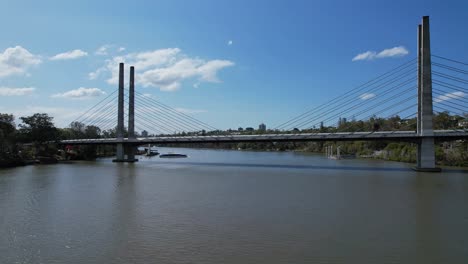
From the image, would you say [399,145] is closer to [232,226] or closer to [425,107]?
[425,107]

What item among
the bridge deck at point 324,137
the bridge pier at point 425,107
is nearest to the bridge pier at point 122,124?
the bridge deck at point 324,137

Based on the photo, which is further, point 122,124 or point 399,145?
point 399,145

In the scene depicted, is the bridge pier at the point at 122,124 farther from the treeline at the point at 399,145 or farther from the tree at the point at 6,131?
the treeline at the point at 399,145

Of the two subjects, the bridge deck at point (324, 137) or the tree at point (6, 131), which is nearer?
the bridge deck at point (324, 137)

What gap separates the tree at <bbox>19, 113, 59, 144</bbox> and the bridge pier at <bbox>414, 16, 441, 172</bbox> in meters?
51.2

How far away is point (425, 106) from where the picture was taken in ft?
121

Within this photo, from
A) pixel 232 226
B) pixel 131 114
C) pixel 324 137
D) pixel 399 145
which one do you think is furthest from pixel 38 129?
pixel 399 145

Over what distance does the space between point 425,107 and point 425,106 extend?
106 mm

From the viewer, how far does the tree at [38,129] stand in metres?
53.9

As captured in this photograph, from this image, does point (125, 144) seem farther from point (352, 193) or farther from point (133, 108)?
point (352, 193)

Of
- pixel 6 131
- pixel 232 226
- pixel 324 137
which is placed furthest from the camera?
pixel 6 131

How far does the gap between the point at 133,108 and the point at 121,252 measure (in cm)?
4825

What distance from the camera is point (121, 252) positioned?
400 inches

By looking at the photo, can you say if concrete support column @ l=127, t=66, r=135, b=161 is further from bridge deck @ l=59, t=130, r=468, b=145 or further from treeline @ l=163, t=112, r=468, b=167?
treeline @ l=163, t=112, r=468, b=167
